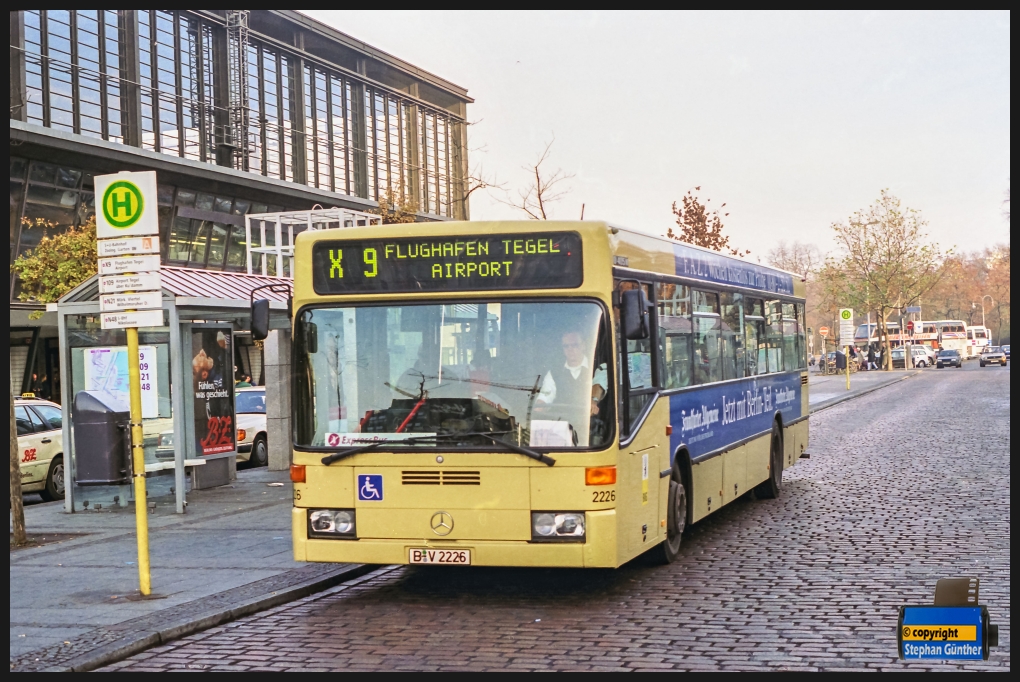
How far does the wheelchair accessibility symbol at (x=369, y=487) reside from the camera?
831 centimetres

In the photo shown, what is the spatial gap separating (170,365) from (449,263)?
311 inches

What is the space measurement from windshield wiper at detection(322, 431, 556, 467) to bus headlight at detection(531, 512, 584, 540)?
35 cm

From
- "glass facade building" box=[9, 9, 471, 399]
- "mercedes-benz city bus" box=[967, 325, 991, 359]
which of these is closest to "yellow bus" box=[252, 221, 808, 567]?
"glass facade building" box=[9, 9, 471, 399]

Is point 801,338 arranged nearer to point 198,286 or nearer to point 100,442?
point 198,286

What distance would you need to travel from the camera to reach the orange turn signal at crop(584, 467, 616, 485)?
8016mm

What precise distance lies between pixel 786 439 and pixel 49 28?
1140 inches

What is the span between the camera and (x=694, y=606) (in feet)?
26.7

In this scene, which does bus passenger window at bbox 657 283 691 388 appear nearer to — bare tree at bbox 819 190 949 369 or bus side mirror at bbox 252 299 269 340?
bus side mirror at bbox 252 299 269 340

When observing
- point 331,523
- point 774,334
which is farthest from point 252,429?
point 331,523

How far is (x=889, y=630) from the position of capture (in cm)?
728

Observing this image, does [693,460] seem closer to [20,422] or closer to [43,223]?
[20,422]

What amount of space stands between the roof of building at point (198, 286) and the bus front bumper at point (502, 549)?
6.41m

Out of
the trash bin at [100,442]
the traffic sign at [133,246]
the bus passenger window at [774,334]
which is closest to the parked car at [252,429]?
the trash bin at [100,442]

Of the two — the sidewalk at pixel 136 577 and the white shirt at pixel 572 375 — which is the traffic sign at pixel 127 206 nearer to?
the sidewalk at pixel 136 577
